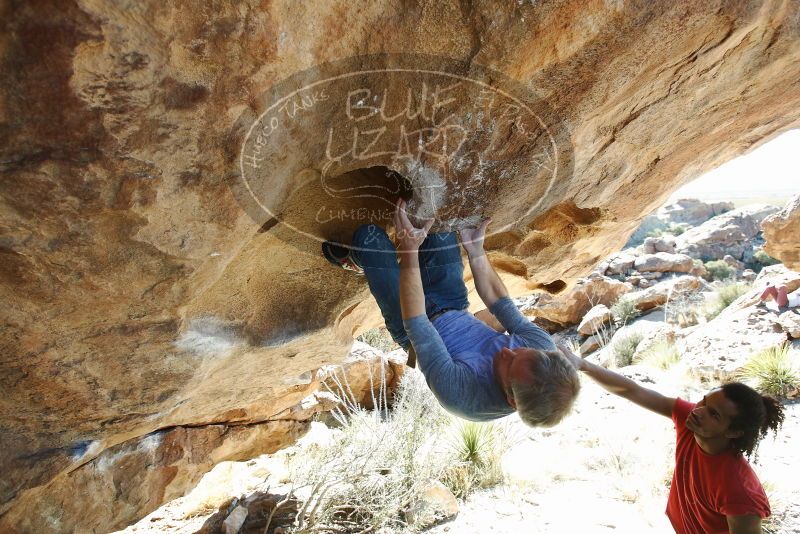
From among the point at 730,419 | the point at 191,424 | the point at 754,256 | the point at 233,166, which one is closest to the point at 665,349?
the point at 730,419

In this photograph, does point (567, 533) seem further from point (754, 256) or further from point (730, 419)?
point (754, 256)

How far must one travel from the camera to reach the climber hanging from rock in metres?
1.66

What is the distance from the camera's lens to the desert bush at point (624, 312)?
1155cm

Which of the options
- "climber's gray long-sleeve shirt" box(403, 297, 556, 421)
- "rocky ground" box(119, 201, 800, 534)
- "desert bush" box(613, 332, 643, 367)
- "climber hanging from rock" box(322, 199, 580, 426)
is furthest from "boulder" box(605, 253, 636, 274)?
"climber's gray long-sleeve shirt" box(403, 297, 556, 421)

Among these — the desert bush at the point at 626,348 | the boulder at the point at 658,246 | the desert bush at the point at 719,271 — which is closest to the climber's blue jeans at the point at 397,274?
the desert bush at the point at 626,348

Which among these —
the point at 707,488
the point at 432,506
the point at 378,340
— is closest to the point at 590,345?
the point at 378,340

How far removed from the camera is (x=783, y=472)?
477cm

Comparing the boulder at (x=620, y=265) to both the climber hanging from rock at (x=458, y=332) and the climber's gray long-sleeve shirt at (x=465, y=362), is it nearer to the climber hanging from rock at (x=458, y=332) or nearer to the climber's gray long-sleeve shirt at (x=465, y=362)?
the climber hanging from rock at (x=458, y=332)

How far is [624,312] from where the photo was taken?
456 inches

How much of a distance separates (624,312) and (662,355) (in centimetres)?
375

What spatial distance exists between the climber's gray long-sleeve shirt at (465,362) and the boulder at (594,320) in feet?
33.4

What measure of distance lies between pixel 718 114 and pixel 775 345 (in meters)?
6.07

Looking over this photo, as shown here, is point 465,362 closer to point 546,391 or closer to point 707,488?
point 546,391

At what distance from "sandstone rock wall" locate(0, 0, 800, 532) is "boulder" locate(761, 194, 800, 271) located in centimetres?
338
